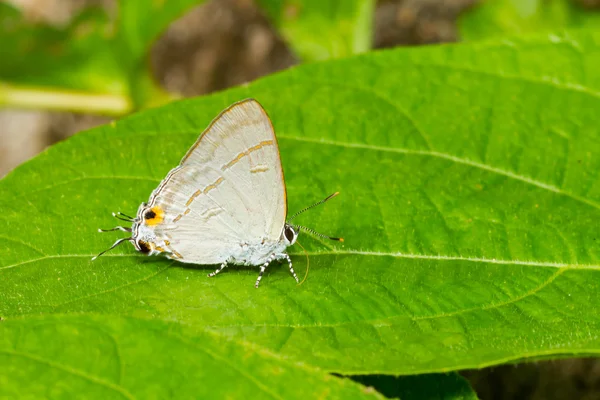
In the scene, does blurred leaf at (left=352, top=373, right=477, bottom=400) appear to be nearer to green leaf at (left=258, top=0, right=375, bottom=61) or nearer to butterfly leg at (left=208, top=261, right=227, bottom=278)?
butterfly leg at (left=208, top=261, right=227, bottom=278)

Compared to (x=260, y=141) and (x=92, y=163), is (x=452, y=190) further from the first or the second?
(x=92, y=163)

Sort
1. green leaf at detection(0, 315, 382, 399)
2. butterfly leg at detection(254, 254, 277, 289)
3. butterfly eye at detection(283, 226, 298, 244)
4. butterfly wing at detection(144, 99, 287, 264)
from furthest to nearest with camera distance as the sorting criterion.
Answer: butterfly eye at detection(283, 226, 298, 244), butterfly wing at detection(144, 99, 287, 264), butterfly leg at detection(254, 254, 277, 289), green leaf at detection(0, 315, 382, 399)

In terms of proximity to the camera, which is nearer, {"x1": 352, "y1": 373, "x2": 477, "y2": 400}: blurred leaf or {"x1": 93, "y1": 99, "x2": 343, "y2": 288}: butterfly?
{"x1": 352, "y1": 373, "x2": 477, "y2": 400}: blurred leaf

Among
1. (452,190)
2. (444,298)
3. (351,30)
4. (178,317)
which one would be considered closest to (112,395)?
(178,317)

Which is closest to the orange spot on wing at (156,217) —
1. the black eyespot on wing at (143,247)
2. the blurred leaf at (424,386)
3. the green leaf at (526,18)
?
the black eyespot on wing at (143,247)

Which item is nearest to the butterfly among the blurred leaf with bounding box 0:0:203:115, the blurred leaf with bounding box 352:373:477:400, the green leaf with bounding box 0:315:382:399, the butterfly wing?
the butterfly wing
